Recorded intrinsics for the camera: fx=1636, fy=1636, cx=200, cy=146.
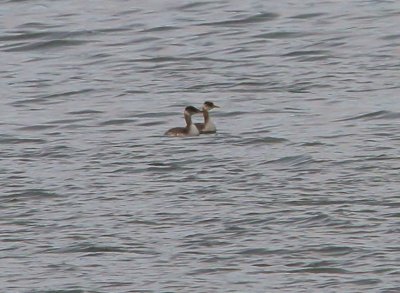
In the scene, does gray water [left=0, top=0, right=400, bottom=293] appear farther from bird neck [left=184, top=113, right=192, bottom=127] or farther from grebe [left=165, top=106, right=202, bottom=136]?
bird neck [left=184, top=113, right=192, bottom=127]

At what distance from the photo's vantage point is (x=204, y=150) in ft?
52.9

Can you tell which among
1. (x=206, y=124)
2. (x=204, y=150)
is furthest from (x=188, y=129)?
(x=204, y=150)

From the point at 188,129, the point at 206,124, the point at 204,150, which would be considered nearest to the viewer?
the point at 204,150

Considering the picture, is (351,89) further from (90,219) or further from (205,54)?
(90,219)

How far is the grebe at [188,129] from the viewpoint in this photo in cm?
1684

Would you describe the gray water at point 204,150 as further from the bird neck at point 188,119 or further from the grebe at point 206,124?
the bird neck at point 188,119

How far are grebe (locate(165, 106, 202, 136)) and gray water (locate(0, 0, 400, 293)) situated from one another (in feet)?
0.34

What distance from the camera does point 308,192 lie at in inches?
548

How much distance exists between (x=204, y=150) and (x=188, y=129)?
946mm

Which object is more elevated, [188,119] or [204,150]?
[188,119]

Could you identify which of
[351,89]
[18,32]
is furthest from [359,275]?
[18,32]

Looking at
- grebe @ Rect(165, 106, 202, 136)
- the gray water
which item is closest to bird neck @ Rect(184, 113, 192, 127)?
grebe @ Rect(165, 106, 202, 136)

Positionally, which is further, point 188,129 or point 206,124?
point 206,124

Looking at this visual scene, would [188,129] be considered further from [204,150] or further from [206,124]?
[204,150]
